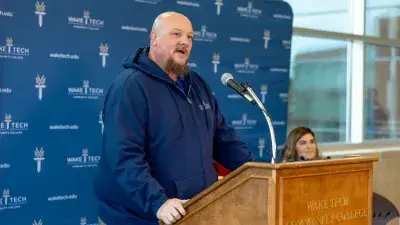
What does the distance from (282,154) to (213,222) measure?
3.03m

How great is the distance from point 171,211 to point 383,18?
19.4 ft

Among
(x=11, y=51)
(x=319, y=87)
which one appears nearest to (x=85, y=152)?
(x=11, y=51)

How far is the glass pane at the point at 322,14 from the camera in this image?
6.38 metres

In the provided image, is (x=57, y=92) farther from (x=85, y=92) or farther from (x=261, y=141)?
(x=261, y=141)

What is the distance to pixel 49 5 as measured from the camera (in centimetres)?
404

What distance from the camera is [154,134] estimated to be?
102 inches

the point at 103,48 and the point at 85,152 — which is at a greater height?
the point at 103,48

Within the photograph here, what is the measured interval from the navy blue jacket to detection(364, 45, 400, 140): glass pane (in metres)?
5.02

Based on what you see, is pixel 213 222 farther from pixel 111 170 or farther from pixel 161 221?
pixel 111 170

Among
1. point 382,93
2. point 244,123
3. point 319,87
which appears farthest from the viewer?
point 382,93

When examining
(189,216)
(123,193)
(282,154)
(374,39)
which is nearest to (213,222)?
(189,216)

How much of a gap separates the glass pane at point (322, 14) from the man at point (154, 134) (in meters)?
3.74

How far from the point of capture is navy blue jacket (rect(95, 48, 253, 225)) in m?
2.44

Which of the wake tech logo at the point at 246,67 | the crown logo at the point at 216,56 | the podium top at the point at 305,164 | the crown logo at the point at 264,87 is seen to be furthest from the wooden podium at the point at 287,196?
the crown logo at the point at 264,87
